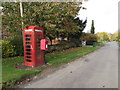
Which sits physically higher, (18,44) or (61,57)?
(18,44)

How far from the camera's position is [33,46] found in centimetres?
545

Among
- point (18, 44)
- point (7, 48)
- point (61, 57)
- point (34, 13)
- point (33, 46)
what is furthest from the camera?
point (18, 44)

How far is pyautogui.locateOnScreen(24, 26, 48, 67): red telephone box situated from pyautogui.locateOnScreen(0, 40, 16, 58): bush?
3.28m

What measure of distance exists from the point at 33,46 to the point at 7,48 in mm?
3935

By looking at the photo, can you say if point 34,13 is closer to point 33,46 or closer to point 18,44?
point 33,46

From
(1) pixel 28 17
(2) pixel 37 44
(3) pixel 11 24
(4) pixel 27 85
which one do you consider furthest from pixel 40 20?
(4) pixel 27 85

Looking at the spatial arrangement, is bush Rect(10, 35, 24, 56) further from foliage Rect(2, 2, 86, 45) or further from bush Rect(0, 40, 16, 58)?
foliage Rect(2, 2, 86, 45)

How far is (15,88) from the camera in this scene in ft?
10.9

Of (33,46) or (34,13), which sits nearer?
(33,46)

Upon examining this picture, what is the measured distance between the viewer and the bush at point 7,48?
7.80m

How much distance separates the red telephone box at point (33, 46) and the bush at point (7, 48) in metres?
3.28

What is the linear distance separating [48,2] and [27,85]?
7025 millimetres

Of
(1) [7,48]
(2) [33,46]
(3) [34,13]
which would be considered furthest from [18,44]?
(2) [33,46]

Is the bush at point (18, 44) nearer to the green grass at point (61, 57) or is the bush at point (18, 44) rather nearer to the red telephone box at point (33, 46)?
the green grass at point (61, 57)
